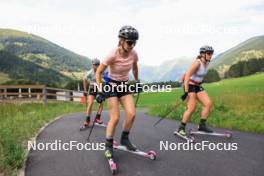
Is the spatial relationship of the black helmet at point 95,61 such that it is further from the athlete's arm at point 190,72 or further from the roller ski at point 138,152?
the roller ski at point 138,152

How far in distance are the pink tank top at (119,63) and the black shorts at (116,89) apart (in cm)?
10

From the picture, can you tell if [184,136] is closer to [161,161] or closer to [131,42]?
[161,161]

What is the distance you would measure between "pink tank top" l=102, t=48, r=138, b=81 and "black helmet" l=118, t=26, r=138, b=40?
14.1 inches

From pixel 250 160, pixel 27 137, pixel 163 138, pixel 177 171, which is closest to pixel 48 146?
pixel 27 137

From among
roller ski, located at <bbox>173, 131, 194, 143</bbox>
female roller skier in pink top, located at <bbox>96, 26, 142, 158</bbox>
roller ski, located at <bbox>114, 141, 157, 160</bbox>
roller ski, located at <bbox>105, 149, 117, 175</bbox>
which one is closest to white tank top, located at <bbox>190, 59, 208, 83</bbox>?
roller ski, located at <bbox>173, 131, 194, 143</bbox>

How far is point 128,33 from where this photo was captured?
5.56m

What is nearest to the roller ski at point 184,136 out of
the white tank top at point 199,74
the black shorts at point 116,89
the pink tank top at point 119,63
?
the white tank top at point 199,74

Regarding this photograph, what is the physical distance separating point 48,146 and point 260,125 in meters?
6.11

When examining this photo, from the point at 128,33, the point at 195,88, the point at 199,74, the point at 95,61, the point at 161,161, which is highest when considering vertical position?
the point at 128,33

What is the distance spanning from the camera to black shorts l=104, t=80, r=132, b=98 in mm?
6051

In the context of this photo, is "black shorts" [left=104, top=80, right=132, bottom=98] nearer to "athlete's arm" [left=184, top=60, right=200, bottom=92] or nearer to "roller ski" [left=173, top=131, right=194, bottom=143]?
"roller ski" [left=173, top=131, right=194, bottom=143]

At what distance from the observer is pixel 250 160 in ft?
18.8

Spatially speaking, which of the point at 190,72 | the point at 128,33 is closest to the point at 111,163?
the point at 128,33

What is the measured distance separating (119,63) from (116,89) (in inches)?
19.6
